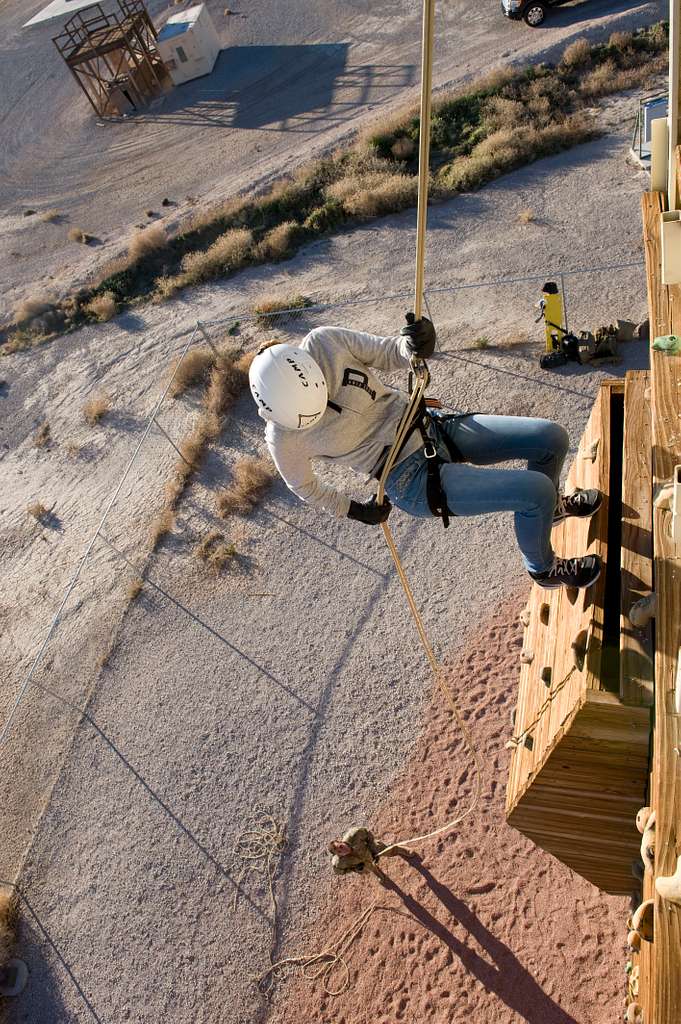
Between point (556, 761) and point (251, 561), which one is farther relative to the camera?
point (251, 561)

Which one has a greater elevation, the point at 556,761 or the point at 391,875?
the point at 556,761

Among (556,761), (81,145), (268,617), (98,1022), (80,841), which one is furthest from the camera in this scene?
(81,145)

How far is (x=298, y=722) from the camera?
9602 millimetres

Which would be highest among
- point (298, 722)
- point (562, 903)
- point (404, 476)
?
point (404, 476)

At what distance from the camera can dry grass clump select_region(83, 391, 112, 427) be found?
16.4 meters

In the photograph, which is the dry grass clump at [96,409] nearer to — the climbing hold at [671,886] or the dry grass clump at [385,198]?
the dry grass clump at [385,198]

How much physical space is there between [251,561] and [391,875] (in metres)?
5.32

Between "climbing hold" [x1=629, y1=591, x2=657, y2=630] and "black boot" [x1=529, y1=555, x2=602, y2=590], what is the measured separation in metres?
0.86

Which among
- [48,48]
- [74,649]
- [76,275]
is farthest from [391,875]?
[48,48]

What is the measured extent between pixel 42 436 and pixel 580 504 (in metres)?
14.8

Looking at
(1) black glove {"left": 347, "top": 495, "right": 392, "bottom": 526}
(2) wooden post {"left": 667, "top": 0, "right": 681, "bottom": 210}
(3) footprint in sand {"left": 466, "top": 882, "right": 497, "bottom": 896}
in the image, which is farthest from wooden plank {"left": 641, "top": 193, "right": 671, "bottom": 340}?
(3) footprint in sand {"left": 466, "top": 882, "right": 497, "bottom": 896}

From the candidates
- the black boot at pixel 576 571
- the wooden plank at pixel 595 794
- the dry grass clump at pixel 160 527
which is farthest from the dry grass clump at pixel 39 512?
the black boot at pixel 576 571

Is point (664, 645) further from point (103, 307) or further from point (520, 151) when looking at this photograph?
point (103, 307)

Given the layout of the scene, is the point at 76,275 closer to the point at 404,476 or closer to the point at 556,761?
the point at 404,476
